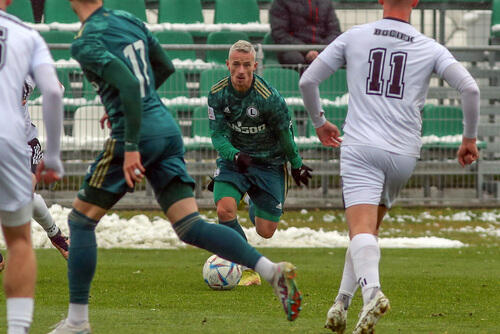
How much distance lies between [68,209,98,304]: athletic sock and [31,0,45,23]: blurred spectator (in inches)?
529

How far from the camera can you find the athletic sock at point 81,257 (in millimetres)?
5477

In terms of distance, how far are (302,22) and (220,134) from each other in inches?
306

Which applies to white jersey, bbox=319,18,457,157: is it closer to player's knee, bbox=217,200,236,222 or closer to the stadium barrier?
player's knee, bbox=217,200,236,222

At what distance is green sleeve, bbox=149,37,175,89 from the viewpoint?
5773 millimetres

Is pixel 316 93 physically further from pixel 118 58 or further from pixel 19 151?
pixel 19 151

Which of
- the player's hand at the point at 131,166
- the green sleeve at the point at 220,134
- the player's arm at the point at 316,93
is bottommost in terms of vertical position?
the green sleeve at the point at 220,134

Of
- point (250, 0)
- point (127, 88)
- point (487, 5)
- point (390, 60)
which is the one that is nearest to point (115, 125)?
point (127, 88)

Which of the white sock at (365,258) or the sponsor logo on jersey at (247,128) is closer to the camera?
the white sock at (365,258)

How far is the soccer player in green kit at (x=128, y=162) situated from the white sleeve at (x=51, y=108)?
0.60 m

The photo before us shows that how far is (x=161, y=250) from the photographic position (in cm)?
1258

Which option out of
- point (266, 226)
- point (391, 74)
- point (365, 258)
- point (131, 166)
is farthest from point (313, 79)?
point (266, 226)

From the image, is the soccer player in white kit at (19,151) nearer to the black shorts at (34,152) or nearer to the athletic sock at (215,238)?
the athletic sock at (215,238)

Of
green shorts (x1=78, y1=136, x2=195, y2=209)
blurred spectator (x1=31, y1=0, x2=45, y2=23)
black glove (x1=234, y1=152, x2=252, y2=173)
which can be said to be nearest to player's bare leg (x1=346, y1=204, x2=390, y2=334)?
green shorts (x1=78, y1=136, x2=195, y2=209)

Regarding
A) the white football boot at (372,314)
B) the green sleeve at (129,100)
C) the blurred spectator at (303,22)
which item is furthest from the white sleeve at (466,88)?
the blurred spectator at (303,22)
